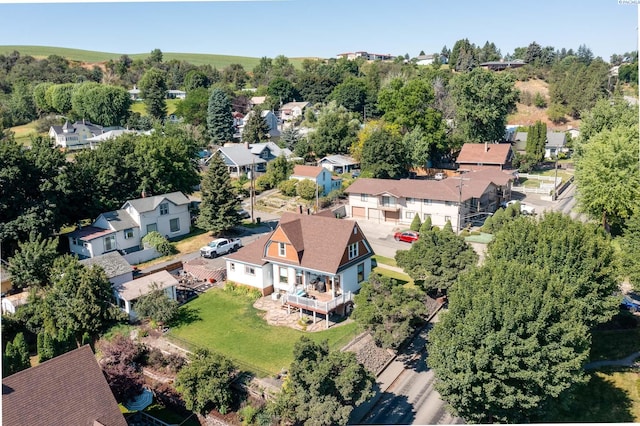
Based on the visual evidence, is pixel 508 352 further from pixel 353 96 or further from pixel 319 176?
pixel 353 96

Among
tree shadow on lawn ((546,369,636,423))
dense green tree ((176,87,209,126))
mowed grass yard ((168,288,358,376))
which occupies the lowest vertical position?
tree shadow on lawn ((546,369,636,423))

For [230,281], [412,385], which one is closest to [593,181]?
[412,385]

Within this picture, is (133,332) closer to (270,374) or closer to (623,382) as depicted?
(270,374)

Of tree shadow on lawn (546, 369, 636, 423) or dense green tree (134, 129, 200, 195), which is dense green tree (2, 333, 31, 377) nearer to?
dense green tree (134, 129, 200, 195)

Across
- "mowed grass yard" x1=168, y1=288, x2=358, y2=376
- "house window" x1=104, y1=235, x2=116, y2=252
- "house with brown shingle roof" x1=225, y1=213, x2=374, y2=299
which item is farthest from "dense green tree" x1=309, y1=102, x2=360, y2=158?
"mowed grass yard" x1=168, y1=288, x2=358, y2=376

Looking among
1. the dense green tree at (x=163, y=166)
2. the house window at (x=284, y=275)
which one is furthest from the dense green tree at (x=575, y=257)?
the dense green tree at (x=163, y=166)

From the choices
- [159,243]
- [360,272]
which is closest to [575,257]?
[360,272]
